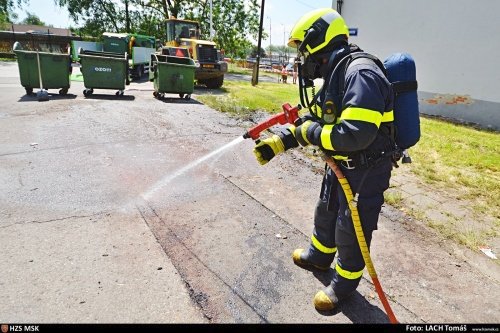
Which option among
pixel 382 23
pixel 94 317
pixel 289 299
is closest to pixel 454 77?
pixel 382 23

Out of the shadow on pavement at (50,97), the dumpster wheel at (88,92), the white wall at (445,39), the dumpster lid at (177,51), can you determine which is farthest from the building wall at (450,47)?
the shadow on pavement at (50,97)

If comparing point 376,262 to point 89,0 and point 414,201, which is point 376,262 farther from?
point 89,0

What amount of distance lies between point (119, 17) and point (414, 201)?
30.5 m

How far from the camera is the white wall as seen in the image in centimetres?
959

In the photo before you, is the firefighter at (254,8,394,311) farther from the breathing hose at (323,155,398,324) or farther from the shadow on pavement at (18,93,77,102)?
the shadow on pavement at (18,93,77,102)

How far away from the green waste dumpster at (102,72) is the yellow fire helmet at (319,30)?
29.6ft

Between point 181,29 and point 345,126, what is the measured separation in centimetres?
1560

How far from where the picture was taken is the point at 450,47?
1045cm

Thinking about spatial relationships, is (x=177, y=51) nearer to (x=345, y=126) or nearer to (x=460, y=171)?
(x=460, y=171)

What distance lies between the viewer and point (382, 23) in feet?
40.7

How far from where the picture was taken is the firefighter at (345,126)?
6.46ft

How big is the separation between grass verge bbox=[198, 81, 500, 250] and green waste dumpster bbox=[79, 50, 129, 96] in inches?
118

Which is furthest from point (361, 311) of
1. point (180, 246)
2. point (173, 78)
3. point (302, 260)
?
point (173, 78)

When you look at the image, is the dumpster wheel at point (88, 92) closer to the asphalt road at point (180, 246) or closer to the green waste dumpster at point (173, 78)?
the green waste dumpster at point (173, 78)
